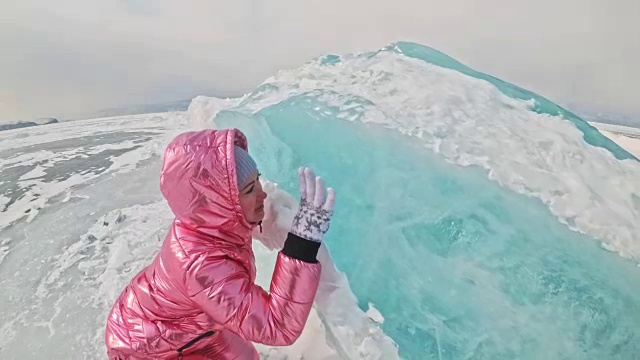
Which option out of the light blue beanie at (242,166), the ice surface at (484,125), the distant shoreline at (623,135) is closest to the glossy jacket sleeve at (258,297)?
the light blue beanie at (242,166)

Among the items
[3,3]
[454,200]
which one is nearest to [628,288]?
[454,200]

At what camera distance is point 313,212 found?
77 centimetres

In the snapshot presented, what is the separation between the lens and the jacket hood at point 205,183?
0.75 m

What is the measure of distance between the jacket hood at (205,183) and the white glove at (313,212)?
3.1 inches

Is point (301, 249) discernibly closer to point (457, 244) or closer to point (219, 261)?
point (219, 261)

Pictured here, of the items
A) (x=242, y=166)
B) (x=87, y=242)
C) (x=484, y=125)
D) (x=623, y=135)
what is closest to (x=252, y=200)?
(x=242, y=166)

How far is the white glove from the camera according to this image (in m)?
0.77

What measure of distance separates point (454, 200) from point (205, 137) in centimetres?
46

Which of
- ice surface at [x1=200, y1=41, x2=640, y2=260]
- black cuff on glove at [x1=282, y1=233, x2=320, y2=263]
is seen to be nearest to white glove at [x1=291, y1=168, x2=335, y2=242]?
black cuff on glove at [x1=282, y1=233, x2=320, y2=263]

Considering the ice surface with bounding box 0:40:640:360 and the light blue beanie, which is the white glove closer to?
the light blue beanie

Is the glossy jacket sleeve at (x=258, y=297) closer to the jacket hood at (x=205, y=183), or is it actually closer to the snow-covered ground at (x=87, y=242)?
the jacket hood at (x=205, y=183)

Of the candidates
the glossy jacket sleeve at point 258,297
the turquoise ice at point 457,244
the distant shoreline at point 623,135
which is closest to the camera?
the glossy jacket sleeve at point 258,297

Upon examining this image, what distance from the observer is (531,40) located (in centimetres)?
208

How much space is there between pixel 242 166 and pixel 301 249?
130 millimetres
